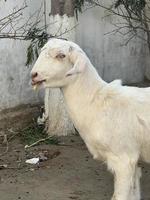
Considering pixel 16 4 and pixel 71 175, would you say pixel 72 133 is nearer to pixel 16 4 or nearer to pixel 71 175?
pixel 71 175

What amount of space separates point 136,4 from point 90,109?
4.04 m

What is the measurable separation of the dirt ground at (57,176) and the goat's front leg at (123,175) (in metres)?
0.80

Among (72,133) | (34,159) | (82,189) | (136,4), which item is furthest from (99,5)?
(82,189)

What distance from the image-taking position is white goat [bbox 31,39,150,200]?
15.7ft

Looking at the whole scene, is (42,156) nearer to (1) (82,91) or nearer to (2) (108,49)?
(1) (82,91)

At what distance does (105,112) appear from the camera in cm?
495

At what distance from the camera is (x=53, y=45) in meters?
→ 4.76

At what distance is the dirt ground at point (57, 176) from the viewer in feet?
18.8

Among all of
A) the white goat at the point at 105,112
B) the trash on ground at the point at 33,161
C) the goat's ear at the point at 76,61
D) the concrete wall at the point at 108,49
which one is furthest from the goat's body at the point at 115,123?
the concrete wall at the point at 108,49

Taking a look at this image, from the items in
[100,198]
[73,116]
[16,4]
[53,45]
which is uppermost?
[16,4]

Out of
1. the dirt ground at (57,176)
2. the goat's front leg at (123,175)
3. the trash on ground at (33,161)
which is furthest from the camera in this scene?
the trash on ground at (33,161)

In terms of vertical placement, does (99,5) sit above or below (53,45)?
above

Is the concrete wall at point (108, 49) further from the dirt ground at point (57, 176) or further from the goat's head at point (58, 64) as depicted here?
the goat's head at point (58, 64)

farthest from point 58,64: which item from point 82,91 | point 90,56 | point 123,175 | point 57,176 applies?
point 90,56
